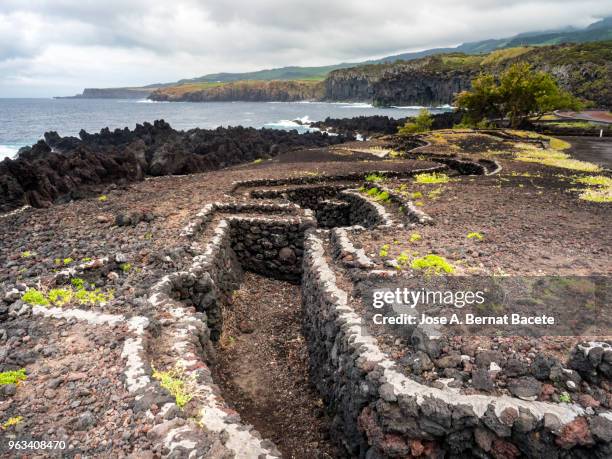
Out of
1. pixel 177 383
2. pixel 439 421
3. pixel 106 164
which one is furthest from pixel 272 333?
pixel 106 164

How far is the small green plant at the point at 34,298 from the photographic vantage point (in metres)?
8.28

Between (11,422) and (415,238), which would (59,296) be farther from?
(415,238)

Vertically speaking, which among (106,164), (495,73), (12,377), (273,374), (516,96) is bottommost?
(273,374)

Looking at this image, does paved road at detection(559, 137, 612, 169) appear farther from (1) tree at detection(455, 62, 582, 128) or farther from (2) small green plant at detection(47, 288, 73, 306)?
(2) small green plant at detection(47, 288, 73, 306)

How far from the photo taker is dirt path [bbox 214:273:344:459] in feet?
25.8

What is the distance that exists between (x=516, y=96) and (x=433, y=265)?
47.9m

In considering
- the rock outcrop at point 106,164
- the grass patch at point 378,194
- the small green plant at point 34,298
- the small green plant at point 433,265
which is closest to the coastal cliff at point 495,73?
the rock outcrop at point 106,164

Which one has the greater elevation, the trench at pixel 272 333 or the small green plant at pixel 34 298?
the small green plant at pixel 34 298

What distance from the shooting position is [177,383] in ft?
20.0

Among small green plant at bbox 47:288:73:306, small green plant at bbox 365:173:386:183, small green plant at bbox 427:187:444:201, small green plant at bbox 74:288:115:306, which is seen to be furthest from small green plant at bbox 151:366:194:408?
small green plant at bbox 365:173:386:183

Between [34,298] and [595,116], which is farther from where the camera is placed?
[595,116]

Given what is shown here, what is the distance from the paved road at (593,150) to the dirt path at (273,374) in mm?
23302

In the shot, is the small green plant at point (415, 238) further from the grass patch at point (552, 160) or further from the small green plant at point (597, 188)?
the grass patch at point (552, 160)

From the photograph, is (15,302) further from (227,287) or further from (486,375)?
(486,375)
